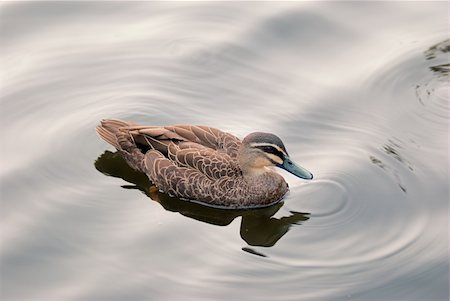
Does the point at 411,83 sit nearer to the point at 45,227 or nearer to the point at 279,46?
the point at 279,46

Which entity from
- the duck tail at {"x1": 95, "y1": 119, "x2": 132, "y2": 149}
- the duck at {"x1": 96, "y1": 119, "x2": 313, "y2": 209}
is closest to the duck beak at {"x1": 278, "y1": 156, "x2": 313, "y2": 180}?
the duck at {"x1": 96, "y1": 119, "x2": 313, "y2": 209}

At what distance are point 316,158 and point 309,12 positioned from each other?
379 centimetres

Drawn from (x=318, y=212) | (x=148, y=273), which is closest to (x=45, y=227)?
(x=148, y=273)

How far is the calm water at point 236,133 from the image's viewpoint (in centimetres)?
1018

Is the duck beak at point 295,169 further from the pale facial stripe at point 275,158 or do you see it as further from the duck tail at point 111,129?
the duck tail at point 111,129

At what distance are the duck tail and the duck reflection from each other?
0.25 metres

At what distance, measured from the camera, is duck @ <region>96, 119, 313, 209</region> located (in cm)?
1137

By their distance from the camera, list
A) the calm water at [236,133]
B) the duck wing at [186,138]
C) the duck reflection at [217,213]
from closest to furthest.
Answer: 1. the calm water at [236,133]
2. the duck reflection at [217,213]
3. the duck wing at [186,138]

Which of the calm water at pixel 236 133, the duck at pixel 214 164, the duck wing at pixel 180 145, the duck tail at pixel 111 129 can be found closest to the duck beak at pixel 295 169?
the duck at pixel 214 164

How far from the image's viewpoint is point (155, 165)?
38.2 feet

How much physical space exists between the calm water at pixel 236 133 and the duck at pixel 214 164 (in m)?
0.18

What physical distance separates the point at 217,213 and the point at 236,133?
139cm

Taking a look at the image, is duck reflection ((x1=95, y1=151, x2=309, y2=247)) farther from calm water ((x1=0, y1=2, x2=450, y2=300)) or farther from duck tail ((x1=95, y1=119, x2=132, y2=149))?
duck tail ((x1=95, y1=119, x2=132, y2=149))

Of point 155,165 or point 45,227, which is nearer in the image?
point 45,227
